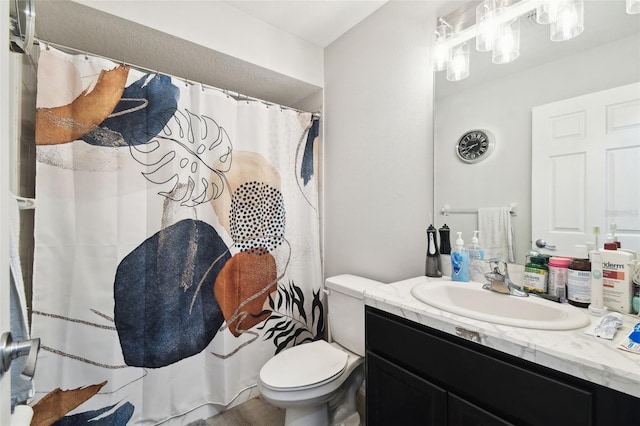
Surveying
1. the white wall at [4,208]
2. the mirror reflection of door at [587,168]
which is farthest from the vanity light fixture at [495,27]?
the white wall at [4,208]

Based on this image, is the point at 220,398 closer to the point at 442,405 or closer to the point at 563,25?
the point at 442,405

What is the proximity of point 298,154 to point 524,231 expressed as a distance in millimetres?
1429

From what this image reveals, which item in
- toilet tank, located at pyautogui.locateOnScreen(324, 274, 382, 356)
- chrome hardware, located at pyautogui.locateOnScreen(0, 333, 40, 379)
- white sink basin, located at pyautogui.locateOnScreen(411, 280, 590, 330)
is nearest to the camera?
chrome hardware, located at pyautogui.locateOnScreen(0, 333, 40, 379)

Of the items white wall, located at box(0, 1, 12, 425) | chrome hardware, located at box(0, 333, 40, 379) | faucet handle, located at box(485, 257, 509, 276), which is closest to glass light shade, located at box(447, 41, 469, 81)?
faucet handle, located at box(485, 257, 509, 276)

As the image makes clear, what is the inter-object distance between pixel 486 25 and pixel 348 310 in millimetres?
1544

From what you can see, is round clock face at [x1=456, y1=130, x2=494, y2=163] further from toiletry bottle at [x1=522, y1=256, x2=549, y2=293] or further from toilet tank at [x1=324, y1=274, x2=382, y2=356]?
toilet tank at [x1=324, y1=274, x2=382, y2=356]

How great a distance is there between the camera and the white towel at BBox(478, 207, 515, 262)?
1212 millimetres

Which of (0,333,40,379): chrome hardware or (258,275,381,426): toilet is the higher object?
(0,333,40,379): chrome hardware

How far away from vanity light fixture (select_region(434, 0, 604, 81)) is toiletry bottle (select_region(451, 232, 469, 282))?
838mm

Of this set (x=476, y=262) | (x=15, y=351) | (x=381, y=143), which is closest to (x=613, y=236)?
(x=476, y=262)

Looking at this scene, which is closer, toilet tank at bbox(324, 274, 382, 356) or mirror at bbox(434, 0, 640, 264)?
mirror at bbox(434, 0, 640, 264)

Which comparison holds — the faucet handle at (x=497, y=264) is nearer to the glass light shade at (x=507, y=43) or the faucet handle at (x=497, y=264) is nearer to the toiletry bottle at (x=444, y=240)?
the toiletry bottle at (x=444, y=240)

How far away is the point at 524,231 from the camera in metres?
1.17

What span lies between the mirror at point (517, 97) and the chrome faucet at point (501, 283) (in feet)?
0.26
